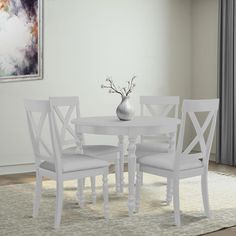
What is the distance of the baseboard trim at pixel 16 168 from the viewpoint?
6.01 metres

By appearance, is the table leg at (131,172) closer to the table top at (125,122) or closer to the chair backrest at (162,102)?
the table top at (125,122)

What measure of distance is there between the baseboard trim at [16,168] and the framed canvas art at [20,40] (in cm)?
103

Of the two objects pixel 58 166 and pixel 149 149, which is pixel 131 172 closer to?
pixel 58 166

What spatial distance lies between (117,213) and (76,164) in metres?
0.66

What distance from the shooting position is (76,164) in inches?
154

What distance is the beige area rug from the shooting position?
3.82m

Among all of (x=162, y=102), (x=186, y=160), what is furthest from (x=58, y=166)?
(x=162, y=102)

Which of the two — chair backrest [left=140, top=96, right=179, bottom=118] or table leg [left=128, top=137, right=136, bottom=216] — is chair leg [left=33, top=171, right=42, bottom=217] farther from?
chair backrest [left=140, top=96, right=179, bottom=118]

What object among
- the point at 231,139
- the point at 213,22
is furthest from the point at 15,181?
the point at 213,22

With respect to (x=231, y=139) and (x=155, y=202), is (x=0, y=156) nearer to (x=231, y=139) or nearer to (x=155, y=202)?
(x=155, y=202)

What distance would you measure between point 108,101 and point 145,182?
5.08 ft

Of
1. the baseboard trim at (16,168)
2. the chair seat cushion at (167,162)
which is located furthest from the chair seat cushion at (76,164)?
the baseboard trim at (16,168)

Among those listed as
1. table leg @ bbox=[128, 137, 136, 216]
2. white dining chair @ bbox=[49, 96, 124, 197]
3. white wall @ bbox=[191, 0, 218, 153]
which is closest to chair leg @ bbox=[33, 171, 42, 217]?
white dining chair @ bbox=[49, 96, 124, 197]

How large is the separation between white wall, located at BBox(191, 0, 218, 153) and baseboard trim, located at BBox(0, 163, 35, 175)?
8.50 feet
